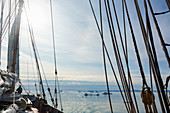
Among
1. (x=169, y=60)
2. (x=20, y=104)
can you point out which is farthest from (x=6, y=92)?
(x=169, y=60)

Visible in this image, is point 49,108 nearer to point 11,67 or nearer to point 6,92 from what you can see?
point 11,67

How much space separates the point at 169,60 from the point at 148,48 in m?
0.24

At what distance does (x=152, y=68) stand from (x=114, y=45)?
0.74 m

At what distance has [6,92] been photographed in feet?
8.20

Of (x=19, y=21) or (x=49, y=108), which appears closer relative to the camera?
(x=49, y=108)

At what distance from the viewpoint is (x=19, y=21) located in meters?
12.0

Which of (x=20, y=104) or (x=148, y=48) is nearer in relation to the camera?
(x=148, y=48)

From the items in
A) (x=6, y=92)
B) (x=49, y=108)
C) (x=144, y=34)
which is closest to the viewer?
(x=144, y=34)

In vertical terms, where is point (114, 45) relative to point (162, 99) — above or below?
above

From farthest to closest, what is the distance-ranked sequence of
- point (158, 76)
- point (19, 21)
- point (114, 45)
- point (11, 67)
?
point (19, 21)
point (11, 67)
point (114, 45)
point (158, 76)

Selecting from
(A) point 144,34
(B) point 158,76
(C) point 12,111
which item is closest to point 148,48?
(A) point 144,34

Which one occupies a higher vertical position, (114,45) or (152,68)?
(114,45)

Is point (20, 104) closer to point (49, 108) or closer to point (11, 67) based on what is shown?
point (49, 108)

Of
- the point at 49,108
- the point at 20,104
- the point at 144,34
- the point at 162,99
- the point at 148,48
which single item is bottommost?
the point at 49,108
